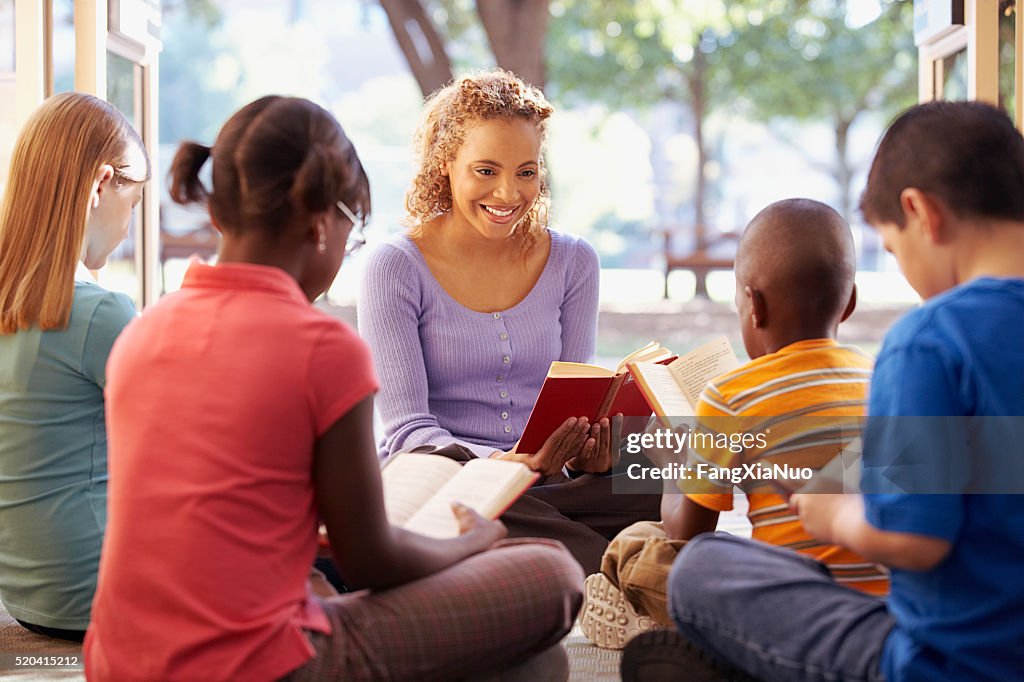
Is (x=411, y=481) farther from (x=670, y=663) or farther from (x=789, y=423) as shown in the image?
(x=789, y=423)

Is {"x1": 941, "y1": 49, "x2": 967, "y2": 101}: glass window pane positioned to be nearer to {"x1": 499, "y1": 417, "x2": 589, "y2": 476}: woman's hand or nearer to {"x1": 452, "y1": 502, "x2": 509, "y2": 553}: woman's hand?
{"x1": 499, "y1": 417, "x2": 589, "y2": 476}: woman's hand

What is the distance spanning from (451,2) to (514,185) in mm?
13071

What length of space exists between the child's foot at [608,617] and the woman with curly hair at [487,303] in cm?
21

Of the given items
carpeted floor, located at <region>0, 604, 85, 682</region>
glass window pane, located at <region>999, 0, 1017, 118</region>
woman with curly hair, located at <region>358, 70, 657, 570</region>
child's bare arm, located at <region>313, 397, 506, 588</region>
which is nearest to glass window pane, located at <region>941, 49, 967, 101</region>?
glass window pane, located at <region>999, 0, 1017, 118</region>

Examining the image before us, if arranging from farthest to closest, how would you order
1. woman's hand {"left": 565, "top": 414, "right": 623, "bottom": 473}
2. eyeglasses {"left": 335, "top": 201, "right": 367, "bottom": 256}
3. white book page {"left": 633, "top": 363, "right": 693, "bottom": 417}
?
woman's hand {"left": 565, "top": 414, "right": 623, "bottom": 473} < white book page {"left": 633, "top": 363, "right": 693, "bottom": 417} < eyeglasses {"left": 335, "top": 201, "right": 367, "bottom": 256}

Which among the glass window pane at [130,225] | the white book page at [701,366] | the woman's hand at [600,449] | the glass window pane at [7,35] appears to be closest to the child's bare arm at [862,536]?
the white book page at [701,366]

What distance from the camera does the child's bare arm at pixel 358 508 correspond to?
1.59 meters

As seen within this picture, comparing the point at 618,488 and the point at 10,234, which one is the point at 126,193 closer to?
the point at 10,234

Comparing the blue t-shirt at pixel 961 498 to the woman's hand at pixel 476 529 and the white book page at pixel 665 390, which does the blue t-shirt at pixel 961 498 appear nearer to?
the woman's hand at pixel 476 529

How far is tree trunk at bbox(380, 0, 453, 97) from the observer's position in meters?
8.35

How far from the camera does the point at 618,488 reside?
291 centimetres

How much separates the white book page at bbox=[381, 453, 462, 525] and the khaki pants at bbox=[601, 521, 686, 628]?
549mm

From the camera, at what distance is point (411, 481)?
201 cm

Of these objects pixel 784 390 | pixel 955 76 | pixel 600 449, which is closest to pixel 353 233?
pixel 784 390
